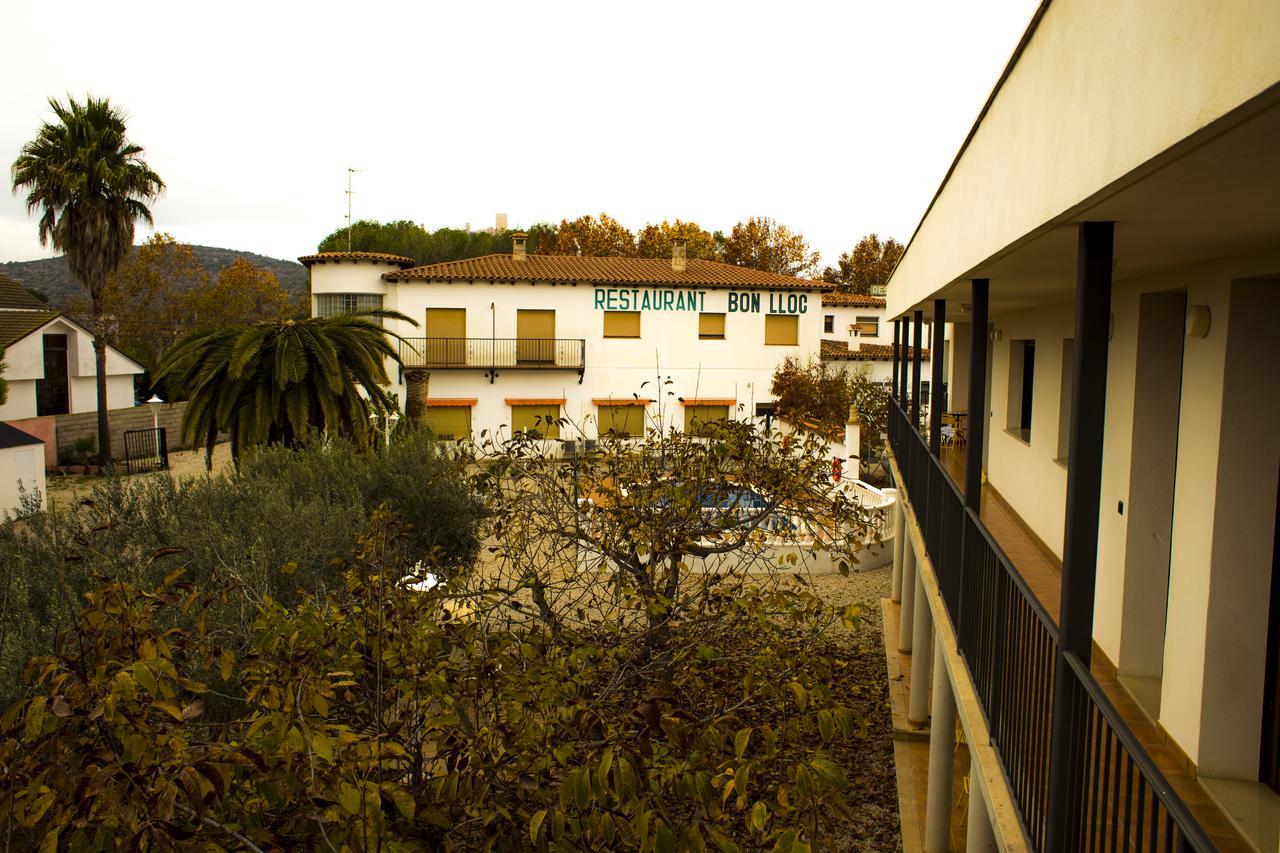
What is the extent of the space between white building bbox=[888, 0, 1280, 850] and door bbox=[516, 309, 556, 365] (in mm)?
26697

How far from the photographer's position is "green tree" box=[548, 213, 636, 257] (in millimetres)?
58062

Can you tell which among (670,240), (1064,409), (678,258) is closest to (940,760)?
(1064,409)

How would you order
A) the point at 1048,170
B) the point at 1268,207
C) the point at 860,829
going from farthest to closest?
the point at 860,829, the point at 1048,170, the point at 1268,207

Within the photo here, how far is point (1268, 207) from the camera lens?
3309 mm

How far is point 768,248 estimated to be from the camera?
62.4 meters

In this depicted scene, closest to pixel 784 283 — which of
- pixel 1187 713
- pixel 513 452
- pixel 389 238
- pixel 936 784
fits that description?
pixel 513 452

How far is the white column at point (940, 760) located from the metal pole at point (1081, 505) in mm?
3899

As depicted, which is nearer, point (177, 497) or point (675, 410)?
point (177, 497)

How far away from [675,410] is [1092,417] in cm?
3202

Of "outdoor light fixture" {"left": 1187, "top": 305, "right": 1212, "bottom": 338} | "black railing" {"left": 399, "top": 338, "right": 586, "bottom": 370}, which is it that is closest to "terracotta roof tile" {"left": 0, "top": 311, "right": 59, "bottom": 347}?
"black railing" {"left": 399, "top": 338, "right": 586, "bottom": 370}

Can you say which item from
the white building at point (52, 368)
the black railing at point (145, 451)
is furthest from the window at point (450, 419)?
the white building at point (52, 368)

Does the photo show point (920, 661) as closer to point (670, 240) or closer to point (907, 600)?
point (907, 600)

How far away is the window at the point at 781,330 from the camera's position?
36344mm

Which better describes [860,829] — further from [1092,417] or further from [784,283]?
[784,283]
